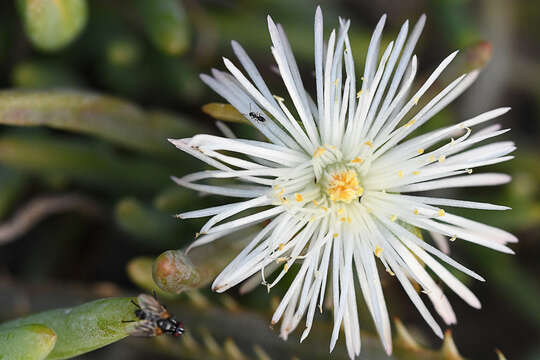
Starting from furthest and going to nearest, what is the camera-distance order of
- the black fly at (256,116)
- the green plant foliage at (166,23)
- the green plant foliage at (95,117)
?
the green plant foliage at (166,23)
the green plant foliage at (95,117)
the black fly at (256,116)

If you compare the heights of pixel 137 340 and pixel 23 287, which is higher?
pixel 23 287

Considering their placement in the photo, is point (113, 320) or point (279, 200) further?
point (279, 200)

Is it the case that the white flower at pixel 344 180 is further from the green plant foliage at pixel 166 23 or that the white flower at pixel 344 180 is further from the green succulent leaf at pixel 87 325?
the green plant foliage at pixel 166 23

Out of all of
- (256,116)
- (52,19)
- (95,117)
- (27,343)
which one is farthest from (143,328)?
(52,19)

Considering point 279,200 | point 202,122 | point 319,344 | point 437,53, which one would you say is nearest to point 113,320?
point 279,200

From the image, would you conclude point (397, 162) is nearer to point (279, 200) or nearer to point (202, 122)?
point (279, 200)

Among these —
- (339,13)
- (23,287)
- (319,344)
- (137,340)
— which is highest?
(339,13)

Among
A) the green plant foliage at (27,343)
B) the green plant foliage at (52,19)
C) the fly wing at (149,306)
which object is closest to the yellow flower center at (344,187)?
the fly wing at (149,306)

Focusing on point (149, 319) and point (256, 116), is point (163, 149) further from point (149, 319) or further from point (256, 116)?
point (149, 319)
